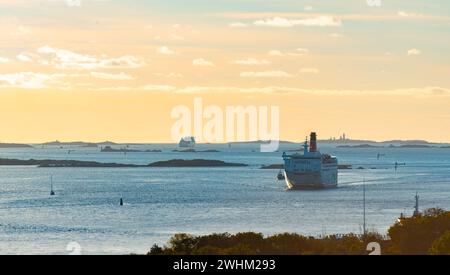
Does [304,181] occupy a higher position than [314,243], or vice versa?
[314,243]

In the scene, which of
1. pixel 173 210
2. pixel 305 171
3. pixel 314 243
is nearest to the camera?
pixel 314 243

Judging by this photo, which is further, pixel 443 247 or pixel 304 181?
pixel 304 181

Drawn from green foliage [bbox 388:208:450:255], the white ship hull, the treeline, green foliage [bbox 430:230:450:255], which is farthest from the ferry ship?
green foliage [bbox 430:230:450:255]

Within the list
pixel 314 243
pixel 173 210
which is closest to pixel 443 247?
pixel 314 243

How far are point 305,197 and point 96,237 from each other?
6292 centimetres

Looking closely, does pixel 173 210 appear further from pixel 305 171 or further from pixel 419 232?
pixel 419 232

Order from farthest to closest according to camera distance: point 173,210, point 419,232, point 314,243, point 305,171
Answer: point 305,171
point 173,210
point 419,232
point 314,243

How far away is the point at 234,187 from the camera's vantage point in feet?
508

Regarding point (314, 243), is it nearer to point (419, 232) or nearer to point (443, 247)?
→ point (419, 232)

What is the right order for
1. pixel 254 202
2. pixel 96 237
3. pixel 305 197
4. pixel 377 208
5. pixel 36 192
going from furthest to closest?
pixel 36 192 < pixel 305 197 < pixel 254 202 < pixel 377 208 < pixel 96 237

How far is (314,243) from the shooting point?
4831cm

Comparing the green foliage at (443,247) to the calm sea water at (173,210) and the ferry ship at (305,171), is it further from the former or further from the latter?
the ferry ship at (305,171)
